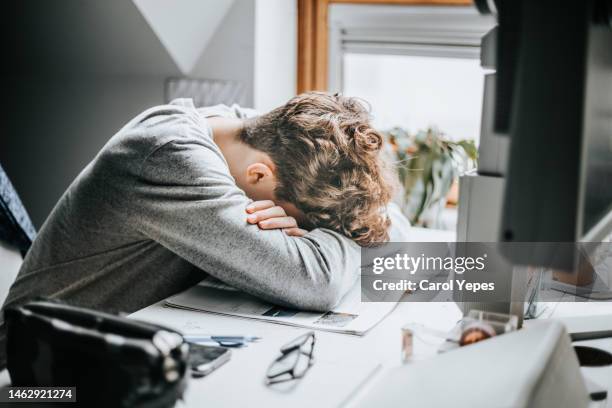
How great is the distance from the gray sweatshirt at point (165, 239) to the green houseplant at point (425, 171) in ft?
2.07

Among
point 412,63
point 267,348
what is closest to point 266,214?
point 267,348

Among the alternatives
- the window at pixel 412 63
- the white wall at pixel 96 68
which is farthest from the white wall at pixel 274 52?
the window at pixel 412 63

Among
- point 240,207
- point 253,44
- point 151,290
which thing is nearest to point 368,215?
point 240,207

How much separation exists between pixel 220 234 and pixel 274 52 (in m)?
1.00

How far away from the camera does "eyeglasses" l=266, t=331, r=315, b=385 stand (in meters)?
0.68

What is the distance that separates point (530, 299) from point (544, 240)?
1.57ft

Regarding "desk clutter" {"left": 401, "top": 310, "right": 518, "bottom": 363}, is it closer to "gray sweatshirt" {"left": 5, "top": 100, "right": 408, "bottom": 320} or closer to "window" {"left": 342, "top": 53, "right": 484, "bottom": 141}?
"gray sweatshirt" {"left": 5, "top": 100, "right": 408, "bottom": 320}

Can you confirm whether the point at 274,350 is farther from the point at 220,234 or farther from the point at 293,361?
the point at 220,234

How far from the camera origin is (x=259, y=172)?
104 cm

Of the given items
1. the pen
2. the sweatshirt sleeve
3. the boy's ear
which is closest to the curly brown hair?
the boy's ear

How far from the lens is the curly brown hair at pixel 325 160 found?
40.2 inches

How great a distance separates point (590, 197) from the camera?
1.85 feet

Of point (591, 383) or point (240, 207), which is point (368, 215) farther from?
point (591, 383)

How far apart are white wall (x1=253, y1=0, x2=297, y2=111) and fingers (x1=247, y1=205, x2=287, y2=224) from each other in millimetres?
797
